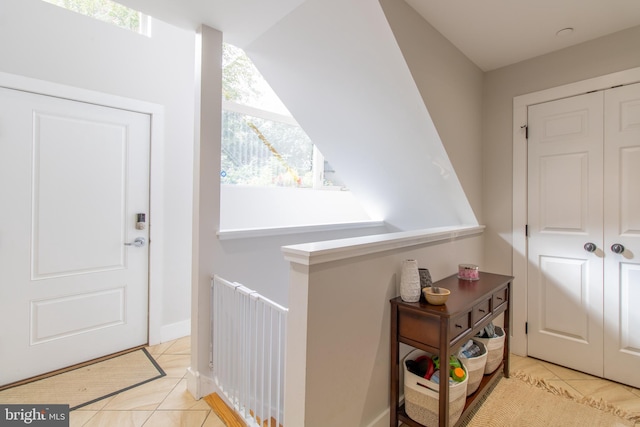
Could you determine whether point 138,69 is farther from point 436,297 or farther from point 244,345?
point 436,297

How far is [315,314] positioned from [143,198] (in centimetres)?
199

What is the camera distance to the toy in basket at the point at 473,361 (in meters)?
1.70

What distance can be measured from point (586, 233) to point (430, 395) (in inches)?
67.0

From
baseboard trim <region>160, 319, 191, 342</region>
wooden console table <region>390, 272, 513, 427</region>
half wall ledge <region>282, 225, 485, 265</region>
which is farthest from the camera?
baseboard trim <region>160, 319, 191, 342</region>

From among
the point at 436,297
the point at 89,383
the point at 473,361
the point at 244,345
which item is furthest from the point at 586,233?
the point at 89,383

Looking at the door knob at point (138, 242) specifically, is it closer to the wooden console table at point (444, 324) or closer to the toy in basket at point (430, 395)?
the wooden console table at point (444, 324)

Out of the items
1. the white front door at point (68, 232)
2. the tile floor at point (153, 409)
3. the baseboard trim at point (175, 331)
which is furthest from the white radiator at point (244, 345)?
the white front door at point (68, 232)

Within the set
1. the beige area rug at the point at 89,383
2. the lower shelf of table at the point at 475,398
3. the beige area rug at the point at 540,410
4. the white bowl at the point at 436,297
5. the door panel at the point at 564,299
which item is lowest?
the beige area rug at the point at 540,410

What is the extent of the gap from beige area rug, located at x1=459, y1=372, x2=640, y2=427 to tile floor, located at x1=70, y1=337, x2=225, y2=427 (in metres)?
1.47

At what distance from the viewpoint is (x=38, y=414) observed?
172 centimetres

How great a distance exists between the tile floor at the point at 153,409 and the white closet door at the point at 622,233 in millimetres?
2597

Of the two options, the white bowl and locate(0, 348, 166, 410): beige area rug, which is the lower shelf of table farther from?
locate(0, 348, 166, 410): beige area rug

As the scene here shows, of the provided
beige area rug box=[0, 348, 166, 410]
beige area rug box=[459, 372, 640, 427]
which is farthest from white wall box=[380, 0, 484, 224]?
beige area rug box=[0, 348, 166, 410]

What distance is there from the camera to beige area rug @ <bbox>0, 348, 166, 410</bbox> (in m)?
1.86
